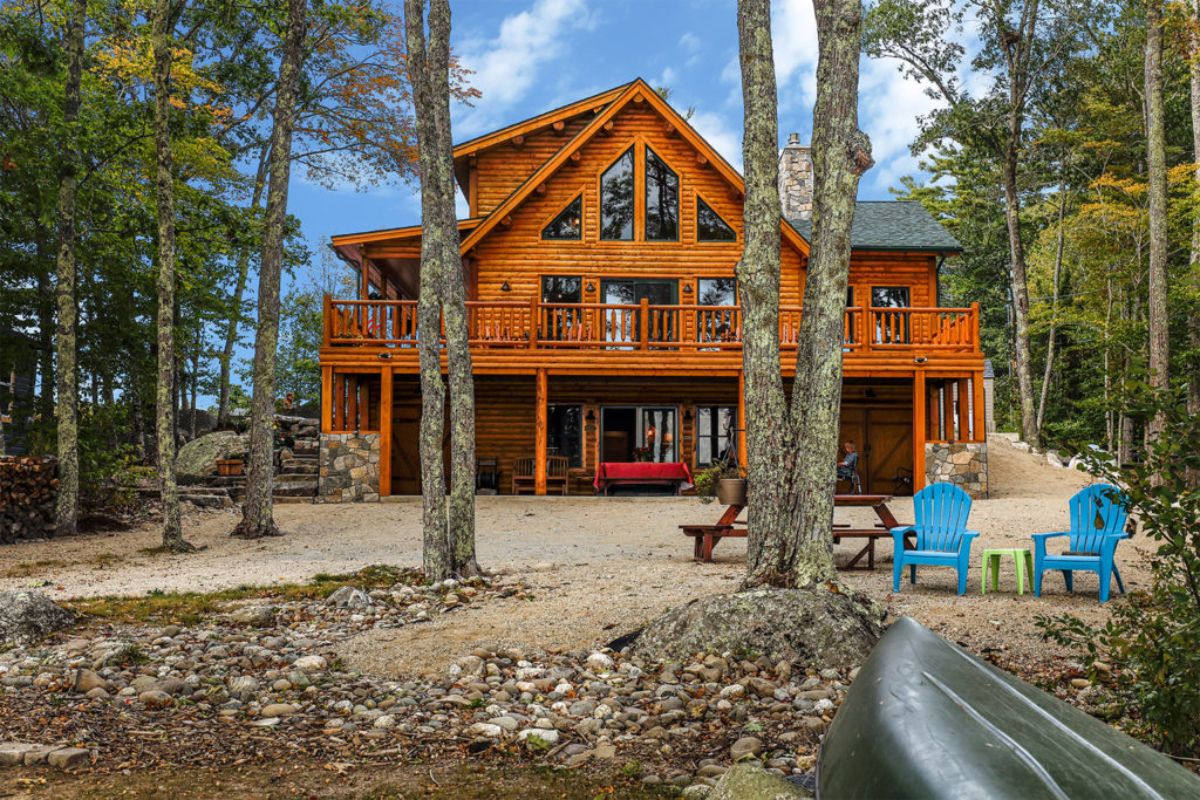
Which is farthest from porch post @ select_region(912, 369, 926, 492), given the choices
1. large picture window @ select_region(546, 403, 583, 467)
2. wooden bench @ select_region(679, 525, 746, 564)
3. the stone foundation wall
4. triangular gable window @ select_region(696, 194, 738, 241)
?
wooden bench @ select_region(679, 525, 746, 564)

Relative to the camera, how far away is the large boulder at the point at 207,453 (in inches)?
736

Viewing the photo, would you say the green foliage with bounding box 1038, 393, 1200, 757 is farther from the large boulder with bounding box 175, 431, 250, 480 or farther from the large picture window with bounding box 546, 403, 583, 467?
the large boulder with bounding box 175, 431, 250, 480

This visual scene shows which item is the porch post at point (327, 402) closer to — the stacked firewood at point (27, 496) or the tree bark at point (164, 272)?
the stacked firewood at point (27, 496)

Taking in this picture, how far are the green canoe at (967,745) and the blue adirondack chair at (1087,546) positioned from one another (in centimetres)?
533

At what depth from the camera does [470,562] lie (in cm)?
811

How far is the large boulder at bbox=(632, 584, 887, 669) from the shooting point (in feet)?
16.7

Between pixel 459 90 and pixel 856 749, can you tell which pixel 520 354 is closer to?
pixel 459 90

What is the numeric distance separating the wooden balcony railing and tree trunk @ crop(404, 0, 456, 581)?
8.68m

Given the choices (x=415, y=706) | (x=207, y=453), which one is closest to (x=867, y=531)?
(x=415, y=706)

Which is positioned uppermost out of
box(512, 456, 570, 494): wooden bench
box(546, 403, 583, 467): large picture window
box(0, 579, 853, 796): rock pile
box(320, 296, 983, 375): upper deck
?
box(320, 296, 983, 375): upper deck

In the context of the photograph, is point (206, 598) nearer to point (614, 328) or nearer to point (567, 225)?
point (614, 328)

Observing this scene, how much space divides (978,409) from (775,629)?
13229mm

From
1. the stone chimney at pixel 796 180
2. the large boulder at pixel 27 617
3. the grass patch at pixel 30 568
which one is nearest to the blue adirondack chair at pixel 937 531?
the large boulder at pixel 27 617

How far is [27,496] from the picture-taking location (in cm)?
1293
